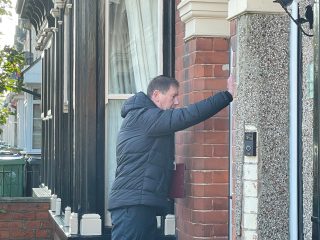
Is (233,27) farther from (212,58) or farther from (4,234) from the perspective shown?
(4,234)

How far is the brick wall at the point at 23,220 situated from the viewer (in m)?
11.6

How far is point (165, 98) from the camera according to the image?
20.7ft

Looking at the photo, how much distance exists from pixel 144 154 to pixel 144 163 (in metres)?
0.07

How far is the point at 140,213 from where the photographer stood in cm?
609

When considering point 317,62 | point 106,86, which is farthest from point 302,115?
point 106,86


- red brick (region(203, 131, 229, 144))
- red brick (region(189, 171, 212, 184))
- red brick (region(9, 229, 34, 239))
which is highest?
red brick (region(203, 131, 229, 144))

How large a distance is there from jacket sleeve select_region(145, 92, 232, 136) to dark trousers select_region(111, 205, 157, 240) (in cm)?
58

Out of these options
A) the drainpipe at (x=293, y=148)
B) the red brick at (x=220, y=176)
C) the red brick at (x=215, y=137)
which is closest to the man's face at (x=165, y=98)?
the red brick at (x=215, y=137)

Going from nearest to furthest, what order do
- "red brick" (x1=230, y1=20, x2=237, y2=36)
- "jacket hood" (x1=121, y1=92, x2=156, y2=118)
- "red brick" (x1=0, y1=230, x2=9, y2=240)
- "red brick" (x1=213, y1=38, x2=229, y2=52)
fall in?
"red brick" (x1=230, y1=20, x2=237, y2=36) < "jacket hood" (x1=121, y1=92, x2=156, y2=118) < "red brick" (x1=213, y1=38, x2=229, y2=52) < "red brick" (x1=0, y1=230, x2=9, y2=240)

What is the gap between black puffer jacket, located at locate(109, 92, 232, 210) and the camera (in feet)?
19.9

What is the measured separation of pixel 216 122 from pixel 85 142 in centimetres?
158

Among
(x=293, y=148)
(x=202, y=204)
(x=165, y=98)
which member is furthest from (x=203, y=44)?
(x=293, y=148)

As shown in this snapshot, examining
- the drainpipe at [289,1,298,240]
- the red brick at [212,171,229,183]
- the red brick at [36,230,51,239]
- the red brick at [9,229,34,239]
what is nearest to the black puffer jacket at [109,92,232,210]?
the red brick at [212,171,229,183]

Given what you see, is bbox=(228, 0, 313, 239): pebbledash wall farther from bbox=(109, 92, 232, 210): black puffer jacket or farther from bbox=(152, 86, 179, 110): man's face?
bbox=(152, 86, 179, 110): man's face
